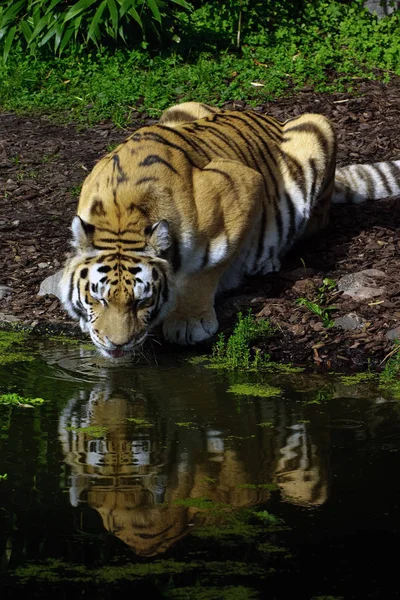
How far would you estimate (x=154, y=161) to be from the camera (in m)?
6.03

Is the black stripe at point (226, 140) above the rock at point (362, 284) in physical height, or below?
above

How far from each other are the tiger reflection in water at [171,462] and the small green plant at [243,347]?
24.0 inches

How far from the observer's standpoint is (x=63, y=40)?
10.7m

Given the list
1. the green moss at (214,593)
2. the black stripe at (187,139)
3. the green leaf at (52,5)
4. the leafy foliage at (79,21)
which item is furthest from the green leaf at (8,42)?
the green moss at (214,593)

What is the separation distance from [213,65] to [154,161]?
486cm

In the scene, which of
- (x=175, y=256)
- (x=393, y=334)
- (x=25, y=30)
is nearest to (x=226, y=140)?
(x=175, y=256)

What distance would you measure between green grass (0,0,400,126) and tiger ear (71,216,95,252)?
417cm

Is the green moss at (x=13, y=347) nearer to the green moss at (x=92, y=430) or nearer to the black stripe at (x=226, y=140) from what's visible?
the green moss at (x=92, y=430)

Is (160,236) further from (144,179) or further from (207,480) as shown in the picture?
(207,480)

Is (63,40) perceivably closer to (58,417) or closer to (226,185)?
(226,185)

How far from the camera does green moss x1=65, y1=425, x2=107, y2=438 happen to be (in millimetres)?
4695

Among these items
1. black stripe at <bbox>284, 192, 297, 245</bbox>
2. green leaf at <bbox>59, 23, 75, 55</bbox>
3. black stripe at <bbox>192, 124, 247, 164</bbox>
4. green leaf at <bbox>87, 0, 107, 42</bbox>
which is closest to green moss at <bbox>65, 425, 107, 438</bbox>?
black stripe at <bbox>192, 124, 247, 164</bbox>

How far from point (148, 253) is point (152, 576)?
8.63 ft

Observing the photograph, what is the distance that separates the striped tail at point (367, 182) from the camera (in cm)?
804
